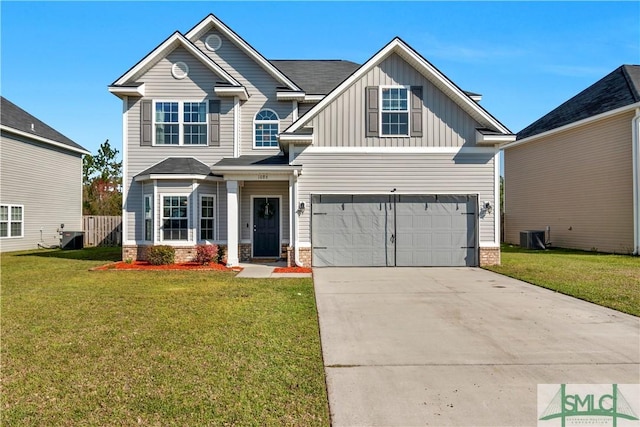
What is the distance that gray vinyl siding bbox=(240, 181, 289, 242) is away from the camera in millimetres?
14812

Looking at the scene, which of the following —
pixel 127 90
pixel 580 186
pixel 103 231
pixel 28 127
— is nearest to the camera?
pixel 127 90

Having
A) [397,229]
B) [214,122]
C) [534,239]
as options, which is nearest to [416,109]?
[397,229]

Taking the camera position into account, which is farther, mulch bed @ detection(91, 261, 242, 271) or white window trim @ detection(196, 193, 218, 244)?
white window trim @ detection(196, 193, 218, 244)

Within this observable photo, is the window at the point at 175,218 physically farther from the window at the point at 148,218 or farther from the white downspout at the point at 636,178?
the white downspout at the point at 636,178

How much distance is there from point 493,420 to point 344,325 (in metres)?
3.14

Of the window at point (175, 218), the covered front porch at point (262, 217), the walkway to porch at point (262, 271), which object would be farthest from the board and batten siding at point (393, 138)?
the window at point (175, 218)

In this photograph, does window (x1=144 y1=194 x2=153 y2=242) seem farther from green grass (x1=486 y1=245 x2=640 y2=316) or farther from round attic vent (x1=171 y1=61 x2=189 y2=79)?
green grass (x1=486 y1=245 x2=640 y2=316)

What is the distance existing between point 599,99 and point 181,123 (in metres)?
17.8

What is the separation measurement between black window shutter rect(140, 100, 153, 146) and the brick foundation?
39.1ft

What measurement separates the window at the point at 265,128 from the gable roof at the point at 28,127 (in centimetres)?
1193

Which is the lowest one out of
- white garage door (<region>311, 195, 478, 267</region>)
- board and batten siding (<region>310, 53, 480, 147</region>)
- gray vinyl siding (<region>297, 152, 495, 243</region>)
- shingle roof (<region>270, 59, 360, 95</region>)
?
white garage door (<region>311, 195, 478, 267</region>)

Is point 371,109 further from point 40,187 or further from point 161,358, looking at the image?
point 40,187

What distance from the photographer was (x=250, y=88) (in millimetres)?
15359

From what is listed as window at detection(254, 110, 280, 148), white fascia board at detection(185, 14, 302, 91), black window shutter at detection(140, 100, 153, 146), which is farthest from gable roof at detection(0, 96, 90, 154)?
window at detection(254, 110, 280, 148)
